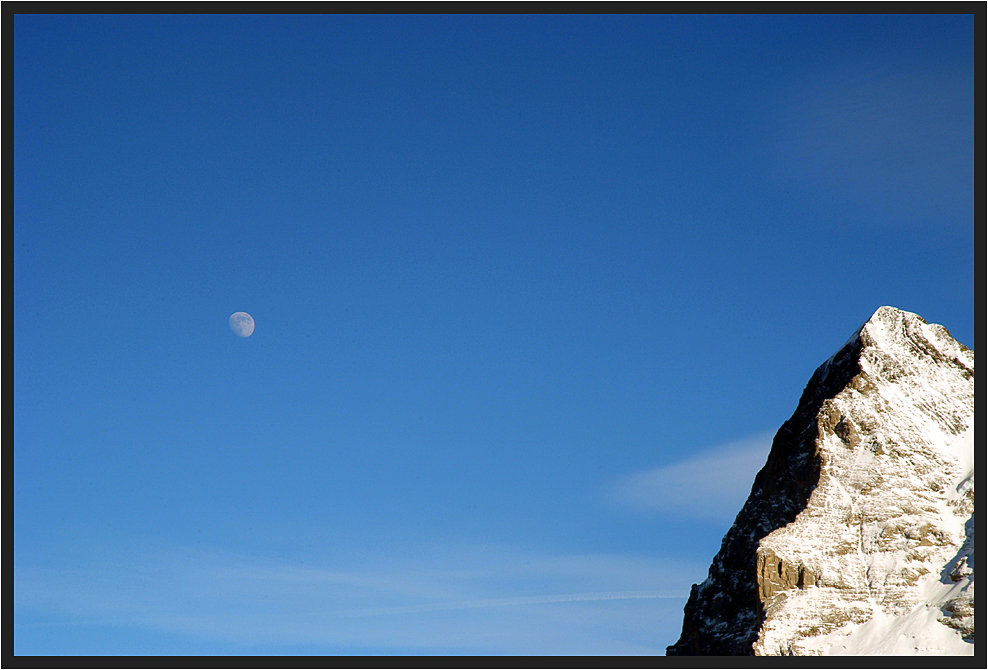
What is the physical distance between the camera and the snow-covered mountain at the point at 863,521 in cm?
10600

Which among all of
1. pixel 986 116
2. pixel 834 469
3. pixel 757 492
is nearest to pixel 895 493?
pixel 834 469

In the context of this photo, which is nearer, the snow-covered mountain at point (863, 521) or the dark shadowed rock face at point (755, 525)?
the snow-covered mountain at point (863, 521)

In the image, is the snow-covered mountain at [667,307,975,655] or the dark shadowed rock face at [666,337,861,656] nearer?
the snow-covered mountain at [667,307,975,655]

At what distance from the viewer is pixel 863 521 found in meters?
118

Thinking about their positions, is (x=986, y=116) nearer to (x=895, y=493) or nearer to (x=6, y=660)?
(x=6, y=660)

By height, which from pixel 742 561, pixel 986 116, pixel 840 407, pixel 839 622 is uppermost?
pixel 840 407

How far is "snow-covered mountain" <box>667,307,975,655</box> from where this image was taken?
10600 centimetres

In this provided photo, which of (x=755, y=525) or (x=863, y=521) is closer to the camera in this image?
(x=863, y=521)

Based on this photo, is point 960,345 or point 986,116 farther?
point 960,345

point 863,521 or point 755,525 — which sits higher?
point 755,525

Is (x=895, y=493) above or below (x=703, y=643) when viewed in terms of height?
above

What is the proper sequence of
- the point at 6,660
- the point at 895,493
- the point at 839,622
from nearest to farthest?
the point at 6,660 < the point at 839,622 < the point at 895,493

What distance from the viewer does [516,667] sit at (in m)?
42.7

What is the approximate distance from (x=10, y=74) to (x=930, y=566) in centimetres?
10349
